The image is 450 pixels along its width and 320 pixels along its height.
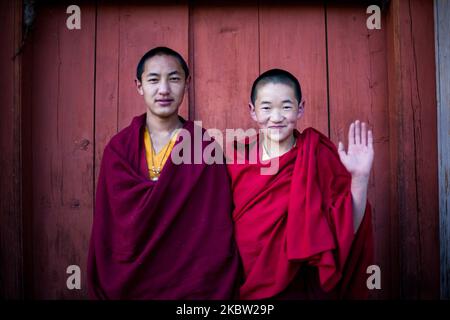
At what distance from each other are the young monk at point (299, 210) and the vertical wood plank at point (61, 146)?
954 mm

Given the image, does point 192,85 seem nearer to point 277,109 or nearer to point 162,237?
point 277,109

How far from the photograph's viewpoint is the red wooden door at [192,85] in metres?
2.64

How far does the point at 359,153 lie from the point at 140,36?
4.57 ft

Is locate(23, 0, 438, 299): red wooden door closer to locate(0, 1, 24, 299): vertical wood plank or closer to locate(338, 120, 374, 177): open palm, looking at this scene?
locate(0, 1, 24, 299): vertical wood plank

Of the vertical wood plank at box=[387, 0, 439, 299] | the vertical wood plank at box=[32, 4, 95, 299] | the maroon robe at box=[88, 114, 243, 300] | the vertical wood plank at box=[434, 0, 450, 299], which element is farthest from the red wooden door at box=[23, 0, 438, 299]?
the maroon robe at box=[88, 114, 243, 300]

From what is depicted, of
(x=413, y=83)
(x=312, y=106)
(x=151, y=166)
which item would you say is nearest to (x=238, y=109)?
(x=312, y=106)

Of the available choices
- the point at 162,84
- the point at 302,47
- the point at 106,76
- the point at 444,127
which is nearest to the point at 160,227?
the point at 162,84

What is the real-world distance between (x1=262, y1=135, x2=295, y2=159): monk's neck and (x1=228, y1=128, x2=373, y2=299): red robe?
0.07m

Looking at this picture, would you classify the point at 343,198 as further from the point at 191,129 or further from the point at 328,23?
the point at 328,23

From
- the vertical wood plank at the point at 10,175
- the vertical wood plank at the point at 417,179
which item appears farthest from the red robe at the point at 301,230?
the vertical wood plank at the point at 10,175

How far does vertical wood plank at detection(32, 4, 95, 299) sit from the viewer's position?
262cm

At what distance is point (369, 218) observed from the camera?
80.7 inches

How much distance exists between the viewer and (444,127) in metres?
2.46
